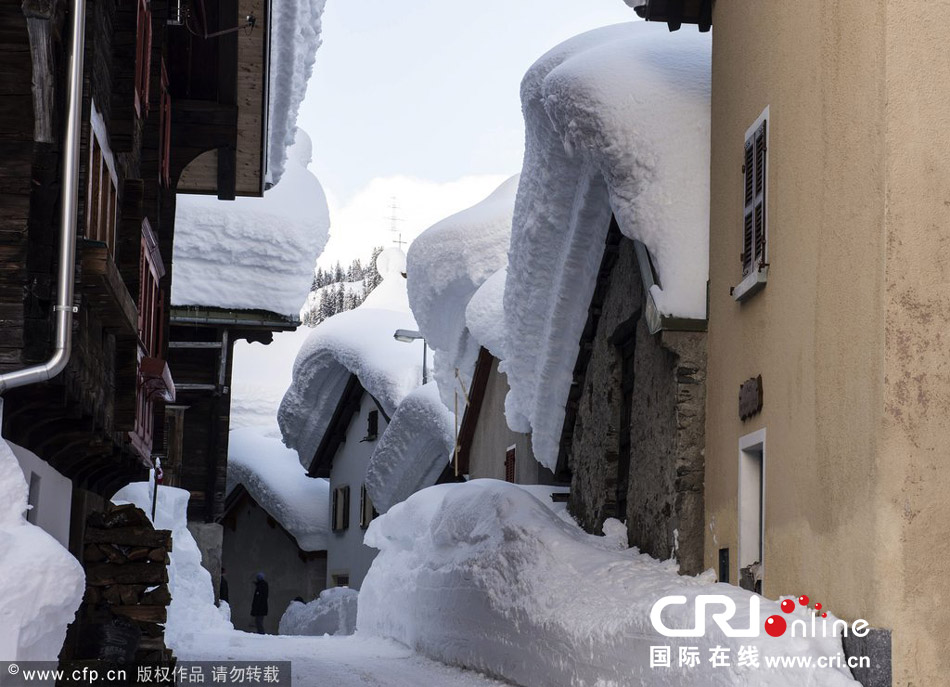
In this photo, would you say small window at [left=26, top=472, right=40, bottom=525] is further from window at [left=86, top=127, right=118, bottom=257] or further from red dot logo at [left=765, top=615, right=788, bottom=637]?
red dot logo at [left=765, top=615, right=788, bottom=637]

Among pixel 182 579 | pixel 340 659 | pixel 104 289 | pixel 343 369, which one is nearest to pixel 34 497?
pixel 104 289

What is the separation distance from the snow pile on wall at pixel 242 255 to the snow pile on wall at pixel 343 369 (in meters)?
6.50

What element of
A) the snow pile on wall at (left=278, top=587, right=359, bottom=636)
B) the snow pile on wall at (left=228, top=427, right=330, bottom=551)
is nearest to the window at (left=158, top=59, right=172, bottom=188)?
the snow pile on wall at (left=278, top=587, right=359, bottom=636)

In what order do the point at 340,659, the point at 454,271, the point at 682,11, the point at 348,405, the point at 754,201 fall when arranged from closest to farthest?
the point at 754,201, the point at 682,11, the point at 340,659, the point at 454,271, the point at 348,405

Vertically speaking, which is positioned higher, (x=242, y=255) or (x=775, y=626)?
(x=242, y=255)

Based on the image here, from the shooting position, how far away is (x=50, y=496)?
351 inches

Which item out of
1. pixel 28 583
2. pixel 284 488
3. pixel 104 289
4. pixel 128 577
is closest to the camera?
pixel 28 583

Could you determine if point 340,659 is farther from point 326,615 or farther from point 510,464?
point 326,615

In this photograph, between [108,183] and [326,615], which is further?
[326,615]

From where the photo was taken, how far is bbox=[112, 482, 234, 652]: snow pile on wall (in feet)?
55.5

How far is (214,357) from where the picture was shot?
22.3 metres

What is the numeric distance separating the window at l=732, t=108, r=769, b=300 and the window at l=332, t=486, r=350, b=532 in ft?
76.7

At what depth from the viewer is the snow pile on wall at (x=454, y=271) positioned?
2170cm

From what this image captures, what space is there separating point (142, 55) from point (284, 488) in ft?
80.1
